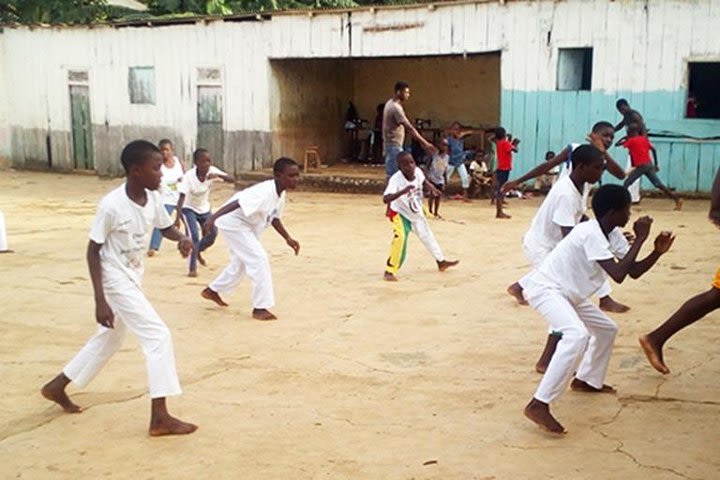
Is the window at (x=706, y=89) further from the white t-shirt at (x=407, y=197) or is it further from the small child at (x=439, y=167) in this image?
the white t-shirt at (x=407, y=197)

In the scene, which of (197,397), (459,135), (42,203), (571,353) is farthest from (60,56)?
(571,353)

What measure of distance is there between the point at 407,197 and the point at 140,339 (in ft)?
13.6

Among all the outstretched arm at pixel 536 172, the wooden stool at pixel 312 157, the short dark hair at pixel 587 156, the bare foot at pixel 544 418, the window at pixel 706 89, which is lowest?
the bare foot at pixel 544 418

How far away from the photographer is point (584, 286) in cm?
434

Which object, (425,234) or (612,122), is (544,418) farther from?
(612,122)

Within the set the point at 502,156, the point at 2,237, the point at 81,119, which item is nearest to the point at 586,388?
the point at 2,237

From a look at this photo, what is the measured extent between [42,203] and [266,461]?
12454mm

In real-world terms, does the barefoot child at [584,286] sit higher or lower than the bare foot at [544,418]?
higher

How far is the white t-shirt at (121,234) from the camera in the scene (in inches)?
165

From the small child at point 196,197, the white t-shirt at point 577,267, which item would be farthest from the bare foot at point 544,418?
the small child at point 196,197

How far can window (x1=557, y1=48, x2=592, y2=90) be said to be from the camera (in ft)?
45.9

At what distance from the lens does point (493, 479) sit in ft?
11.7

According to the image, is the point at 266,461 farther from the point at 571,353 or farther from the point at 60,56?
the point at 60,56

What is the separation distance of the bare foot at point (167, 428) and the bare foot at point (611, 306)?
3.65 m
